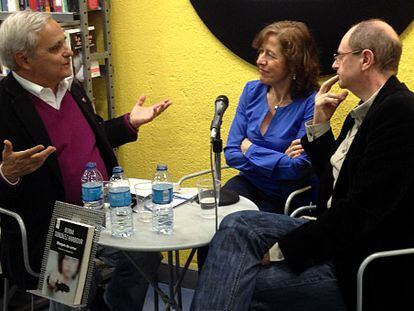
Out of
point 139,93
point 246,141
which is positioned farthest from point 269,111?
point 139,93

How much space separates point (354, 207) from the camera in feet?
6.06

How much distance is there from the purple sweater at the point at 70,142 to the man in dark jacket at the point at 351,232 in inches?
29.2

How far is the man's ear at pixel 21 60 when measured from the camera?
94.9 inches

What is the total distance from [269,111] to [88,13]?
1.23 meters

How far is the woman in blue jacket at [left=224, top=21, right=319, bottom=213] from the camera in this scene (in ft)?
8.78

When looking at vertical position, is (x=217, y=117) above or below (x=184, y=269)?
above

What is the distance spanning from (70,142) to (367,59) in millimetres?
1232

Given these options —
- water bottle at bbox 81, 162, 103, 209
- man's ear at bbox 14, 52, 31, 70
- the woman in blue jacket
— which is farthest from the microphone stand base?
man's ear at bbox 14, 52, 31, 70

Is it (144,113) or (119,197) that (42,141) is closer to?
(119,197)

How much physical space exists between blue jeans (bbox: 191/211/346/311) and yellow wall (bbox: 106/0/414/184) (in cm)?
121

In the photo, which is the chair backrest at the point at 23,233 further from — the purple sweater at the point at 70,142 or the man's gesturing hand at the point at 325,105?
the man's gesturing hand at the point at 325,105

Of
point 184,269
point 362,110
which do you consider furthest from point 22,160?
point 362,110

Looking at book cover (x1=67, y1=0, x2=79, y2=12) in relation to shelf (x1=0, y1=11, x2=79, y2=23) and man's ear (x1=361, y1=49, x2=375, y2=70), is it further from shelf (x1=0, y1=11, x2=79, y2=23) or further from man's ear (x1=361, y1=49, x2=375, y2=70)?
man's ear (x1=361, y1=49, x2=375, y2=70)

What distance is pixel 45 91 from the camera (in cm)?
243
